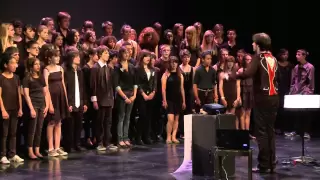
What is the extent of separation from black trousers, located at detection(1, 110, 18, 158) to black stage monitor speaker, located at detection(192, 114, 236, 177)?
2655 millimetres

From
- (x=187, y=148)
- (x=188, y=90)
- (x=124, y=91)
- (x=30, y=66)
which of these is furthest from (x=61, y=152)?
(x=188, y=90)

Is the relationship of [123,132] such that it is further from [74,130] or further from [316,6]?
[316,6]

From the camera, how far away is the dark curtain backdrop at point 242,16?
36.9ft

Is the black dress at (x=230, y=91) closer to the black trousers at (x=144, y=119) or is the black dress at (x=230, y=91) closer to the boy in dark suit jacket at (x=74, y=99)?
the black trousers at (x=144, y=119)

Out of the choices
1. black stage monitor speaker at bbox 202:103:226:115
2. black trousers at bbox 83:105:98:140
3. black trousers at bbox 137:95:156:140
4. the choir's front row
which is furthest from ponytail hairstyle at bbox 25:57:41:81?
black stage monitor speaker at bbox 202:103:226:115

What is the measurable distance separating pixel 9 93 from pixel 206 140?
2888 millimetres

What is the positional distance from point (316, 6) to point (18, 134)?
7288 mm

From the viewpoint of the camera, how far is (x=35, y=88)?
747 cm

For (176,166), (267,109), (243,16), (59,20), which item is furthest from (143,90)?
(243,16)

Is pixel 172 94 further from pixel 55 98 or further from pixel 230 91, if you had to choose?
pixel 55 98

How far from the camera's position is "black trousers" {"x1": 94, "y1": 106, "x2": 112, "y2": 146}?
851 centimetres

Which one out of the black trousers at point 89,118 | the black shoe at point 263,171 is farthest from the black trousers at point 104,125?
the black shoe at point 263,171

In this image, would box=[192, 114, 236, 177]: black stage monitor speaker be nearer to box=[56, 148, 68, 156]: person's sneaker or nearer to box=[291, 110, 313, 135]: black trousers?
box=[56, 148, 68, 156]: person's sneaker

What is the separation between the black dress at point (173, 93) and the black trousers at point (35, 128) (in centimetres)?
253
